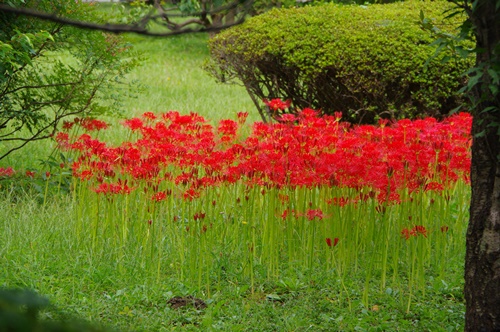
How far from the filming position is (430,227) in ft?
17.3

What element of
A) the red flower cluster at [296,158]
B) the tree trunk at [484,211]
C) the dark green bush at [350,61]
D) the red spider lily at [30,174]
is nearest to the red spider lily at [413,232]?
the red flower cluster at [296,158]

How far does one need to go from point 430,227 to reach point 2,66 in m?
3.81

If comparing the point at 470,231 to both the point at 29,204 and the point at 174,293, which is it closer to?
the point at 174,293

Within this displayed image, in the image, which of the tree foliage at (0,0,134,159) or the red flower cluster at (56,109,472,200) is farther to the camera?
the tree foliage at (0,0,134,159)

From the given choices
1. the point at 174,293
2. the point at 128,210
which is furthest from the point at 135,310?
the point at 128,210

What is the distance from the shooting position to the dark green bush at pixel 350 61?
8.36m

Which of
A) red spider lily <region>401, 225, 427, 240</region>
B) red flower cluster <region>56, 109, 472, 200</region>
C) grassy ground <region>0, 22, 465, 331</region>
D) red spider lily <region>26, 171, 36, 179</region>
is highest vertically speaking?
red flower cluster <region>56, 109, 472, 200</region>

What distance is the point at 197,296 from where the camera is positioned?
15.0 feet

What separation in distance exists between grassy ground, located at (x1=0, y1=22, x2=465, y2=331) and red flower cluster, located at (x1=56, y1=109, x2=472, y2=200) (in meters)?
0.58

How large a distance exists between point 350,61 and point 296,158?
3.67 metres

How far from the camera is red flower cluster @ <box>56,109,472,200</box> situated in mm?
4777

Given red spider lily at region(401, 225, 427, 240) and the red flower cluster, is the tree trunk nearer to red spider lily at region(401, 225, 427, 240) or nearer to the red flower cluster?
red spider lily at region(401, 225, 427, 240)

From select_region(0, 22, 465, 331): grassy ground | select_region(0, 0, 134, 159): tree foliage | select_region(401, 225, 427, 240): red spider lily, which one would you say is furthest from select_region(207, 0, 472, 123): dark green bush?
select_region(401, 225, 427, 240): red spider lily

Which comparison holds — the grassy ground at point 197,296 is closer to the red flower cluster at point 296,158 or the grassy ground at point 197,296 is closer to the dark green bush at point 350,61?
the red flower cluster at point 296,158
